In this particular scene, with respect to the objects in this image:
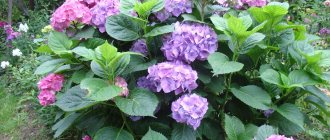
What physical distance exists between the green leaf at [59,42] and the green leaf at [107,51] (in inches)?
14.1

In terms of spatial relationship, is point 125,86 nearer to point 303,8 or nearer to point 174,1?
point 174,1

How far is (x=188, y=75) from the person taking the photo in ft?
6.21

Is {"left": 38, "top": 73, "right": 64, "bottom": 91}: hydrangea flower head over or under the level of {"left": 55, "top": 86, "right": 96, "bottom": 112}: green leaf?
under

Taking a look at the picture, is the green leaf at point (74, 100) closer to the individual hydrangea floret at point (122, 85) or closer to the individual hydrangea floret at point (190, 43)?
the individual hydrangea floret at point (122, 85)

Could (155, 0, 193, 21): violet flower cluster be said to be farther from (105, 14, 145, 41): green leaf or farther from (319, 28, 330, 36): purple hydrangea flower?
(319, 28, 330, 36): purple hydrangea flower

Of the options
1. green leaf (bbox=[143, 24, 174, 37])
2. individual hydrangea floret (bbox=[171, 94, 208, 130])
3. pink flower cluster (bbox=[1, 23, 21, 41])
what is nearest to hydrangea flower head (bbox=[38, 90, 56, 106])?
green leaf (bbox=[143, 24, 174, 37])

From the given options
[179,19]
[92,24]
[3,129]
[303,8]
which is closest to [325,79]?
[179,19]

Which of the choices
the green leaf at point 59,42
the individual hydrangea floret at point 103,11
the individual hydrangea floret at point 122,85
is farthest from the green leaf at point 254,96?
the green leaf at point 59,42

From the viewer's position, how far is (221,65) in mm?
1906

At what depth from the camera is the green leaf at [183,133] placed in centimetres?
199

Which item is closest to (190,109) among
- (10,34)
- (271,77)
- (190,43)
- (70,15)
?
(190,43)

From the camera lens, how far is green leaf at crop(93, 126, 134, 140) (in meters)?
2.03

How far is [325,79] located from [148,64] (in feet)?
2.85

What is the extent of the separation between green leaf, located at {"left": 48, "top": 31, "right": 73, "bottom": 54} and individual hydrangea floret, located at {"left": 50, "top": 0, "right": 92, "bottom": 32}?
0.31ft
